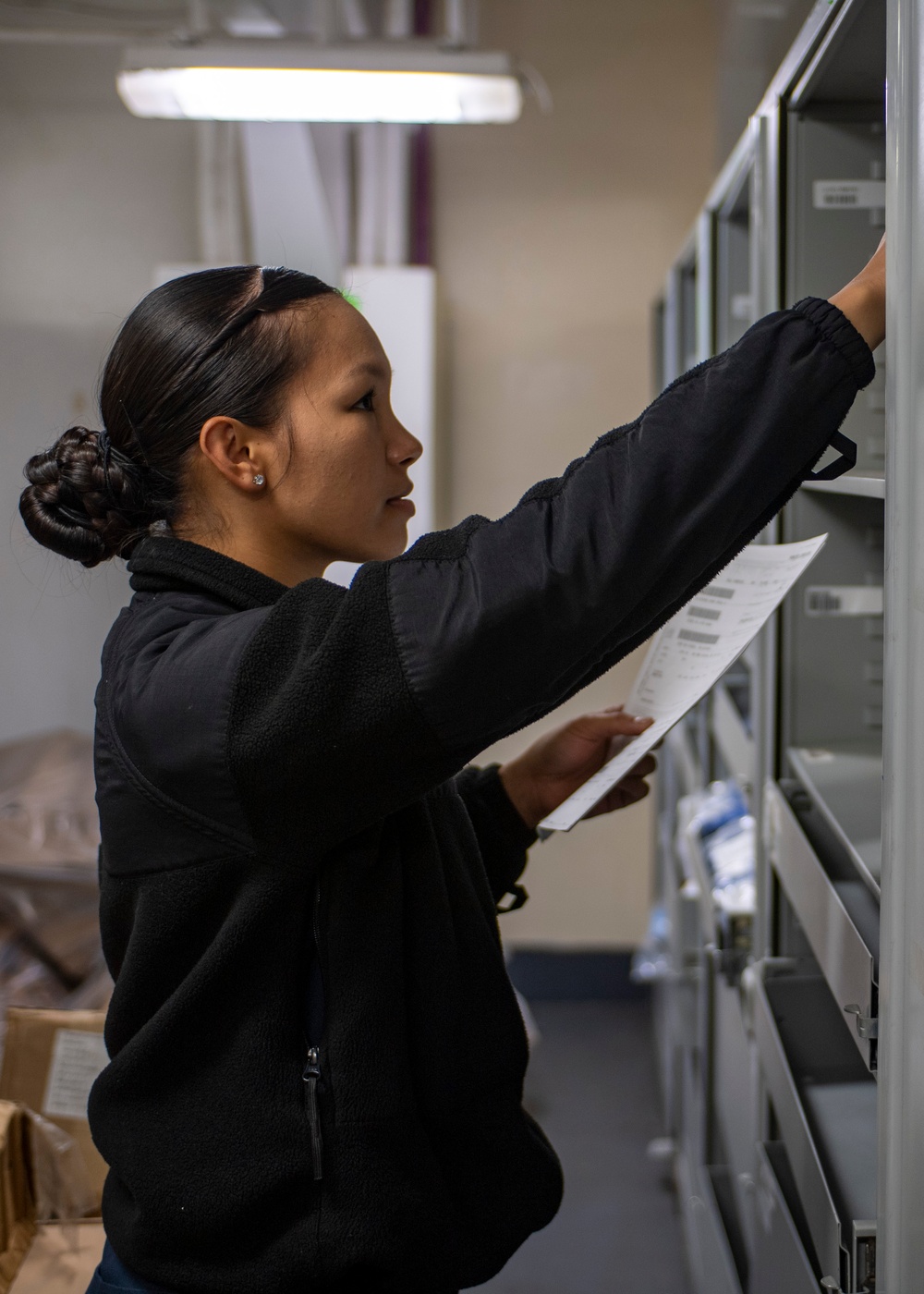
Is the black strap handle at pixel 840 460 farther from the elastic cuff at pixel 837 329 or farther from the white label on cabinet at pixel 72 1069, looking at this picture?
the white label on cabinet at pixel 72 1069

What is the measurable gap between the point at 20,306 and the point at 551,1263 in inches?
112

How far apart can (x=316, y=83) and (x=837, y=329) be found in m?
1.78

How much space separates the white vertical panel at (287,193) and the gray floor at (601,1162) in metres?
2.32

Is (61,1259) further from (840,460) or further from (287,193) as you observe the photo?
(287,193)

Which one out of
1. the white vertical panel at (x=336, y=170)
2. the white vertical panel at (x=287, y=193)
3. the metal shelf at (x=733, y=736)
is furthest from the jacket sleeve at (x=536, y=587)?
the white vertical panel at (x=336, y=170)

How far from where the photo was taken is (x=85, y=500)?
1016 millimetres

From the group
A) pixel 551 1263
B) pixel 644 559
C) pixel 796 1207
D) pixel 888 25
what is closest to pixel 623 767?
pixel 644 559

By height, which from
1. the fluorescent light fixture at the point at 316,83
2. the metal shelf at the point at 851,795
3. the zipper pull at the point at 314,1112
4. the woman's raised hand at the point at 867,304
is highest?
the fluorescent light fixture at the point at 316,83

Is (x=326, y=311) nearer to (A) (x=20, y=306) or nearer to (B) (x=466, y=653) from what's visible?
(B) (x=466, y=653)

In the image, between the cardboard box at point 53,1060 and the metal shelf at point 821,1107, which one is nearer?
the metal shelf at point 821,1107

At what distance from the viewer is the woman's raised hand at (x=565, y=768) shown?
119 centimetres

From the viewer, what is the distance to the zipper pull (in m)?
0.87

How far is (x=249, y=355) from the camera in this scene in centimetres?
92

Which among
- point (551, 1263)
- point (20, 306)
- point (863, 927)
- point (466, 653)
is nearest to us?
point (466, 653)
